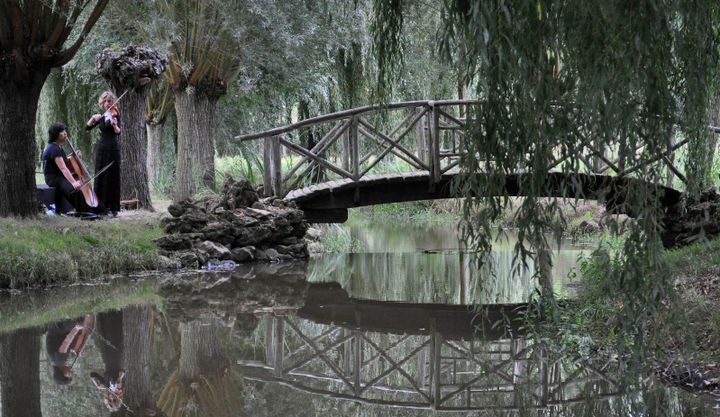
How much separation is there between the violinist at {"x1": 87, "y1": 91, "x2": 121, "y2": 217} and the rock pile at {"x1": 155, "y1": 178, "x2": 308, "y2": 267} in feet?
2.73

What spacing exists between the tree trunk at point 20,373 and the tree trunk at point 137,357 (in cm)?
55

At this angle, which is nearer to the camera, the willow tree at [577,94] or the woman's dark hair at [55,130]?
the willow tree at [577,94]

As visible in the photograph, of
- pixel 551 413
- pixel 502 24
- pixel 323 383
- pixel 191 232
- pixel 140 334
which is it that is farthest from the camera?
pixel 191 232

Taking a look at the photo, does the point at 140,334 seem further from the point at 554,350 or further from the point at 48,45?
the point at 48,45

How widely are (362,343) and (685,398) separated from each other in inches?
122

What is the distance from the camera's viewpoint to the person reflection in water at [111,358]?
19.4 ft

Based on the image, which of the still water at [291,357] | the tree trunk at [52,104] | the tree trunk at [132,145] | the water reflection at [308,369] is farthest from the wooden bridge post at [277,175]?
the tree trunk at [52,104]

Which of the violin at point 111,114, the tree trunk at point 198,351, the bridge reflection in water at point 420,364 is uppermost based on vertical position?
the violin at point 111,114

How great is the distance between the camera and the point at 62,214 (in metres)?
13.0

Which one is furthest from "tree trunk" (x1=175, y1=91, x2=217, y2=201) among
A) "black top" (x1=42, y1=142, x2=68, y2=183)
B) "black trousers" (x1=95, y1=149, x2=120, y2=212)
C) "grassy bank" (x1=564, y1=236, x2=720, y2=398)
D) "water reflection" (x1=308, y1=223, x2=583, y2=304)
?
"grassy bank" (x1=564, y1=236, x2=720, y2=398)

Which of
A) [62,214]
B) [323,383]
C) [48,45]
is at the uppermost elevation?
[48,45]

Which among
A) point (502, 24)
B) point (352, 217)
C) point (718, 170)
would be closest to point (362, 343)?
point (502, 24)

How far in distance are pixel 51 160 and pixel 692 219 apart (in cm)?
929

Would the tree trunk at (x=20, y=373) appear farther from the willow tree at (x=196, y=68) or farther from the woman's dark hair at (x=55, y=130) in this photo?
the willow tree at (x=196, y=68)
